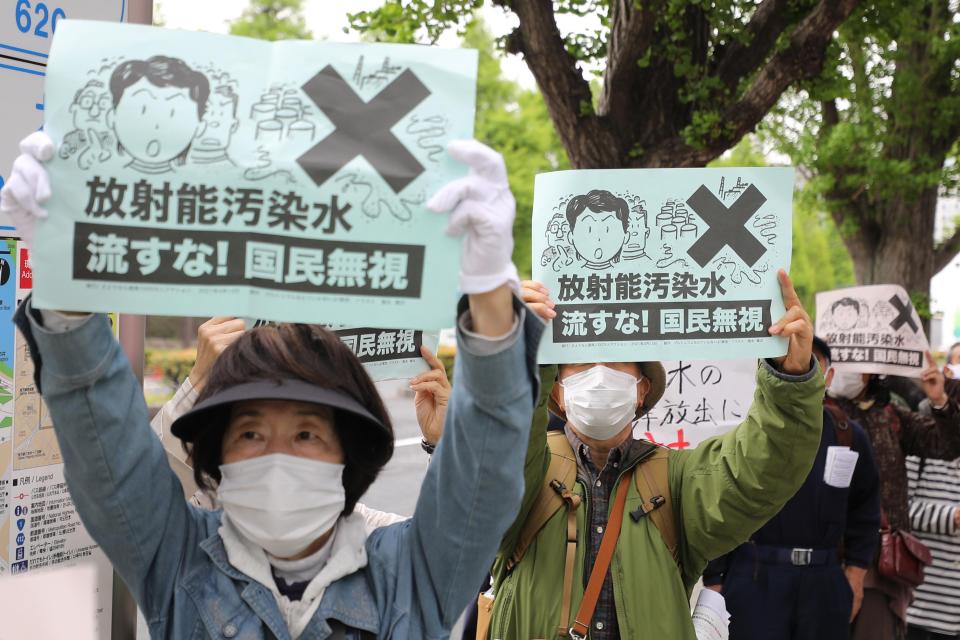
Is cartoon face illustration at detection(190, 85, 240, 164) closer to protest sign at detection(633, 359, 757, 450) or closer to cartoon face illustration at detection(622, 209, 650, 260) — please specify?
cartoon face illustration at detection(622, 209, 650, 260)

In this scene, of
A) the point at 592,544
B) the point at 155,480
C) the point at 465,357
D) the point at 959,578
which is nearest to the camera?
the point at 465,357

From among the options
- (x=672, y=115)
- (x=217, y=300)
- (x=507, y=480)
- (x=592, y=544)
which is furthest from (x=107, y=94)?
(x=672, y=115)

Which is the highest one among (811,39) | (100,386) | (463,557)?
(811,39)

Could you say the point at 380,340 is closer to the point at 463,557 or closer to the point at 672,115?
the point at 463,557

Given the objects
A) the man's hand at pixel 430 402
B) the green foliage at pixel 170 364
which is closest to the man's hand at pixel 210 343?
the man's hand at pixel 430 402

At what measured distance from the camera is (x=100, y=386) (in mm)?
1967

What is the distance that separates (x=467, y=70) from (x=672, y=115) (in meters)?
4.98

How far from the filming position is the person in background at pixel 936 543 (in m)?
6.45

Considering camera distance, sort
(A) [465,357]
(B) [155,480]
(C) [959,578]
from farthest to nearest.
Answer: (C) [959,578] < (B) [155,480] < (A) [465,357]

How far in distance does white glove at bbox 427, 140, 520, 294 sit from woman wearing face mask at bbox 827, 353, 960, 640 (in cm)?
470

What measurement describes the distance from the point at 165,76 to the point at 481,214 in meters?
0.70

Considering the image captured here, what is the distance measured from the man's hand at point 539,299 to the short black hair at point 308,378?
2.14 ft

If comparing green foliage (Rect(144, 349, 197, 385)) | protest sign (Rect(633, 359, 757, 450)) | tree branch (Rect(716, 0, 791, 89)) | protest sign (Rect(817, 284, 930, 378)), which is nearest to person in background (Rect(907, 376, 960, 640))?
protest sign (Rect(817, 284, 930, 378))

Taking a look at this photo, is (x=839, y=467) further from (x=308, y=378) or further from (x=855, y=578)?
(x=308, y=378)
